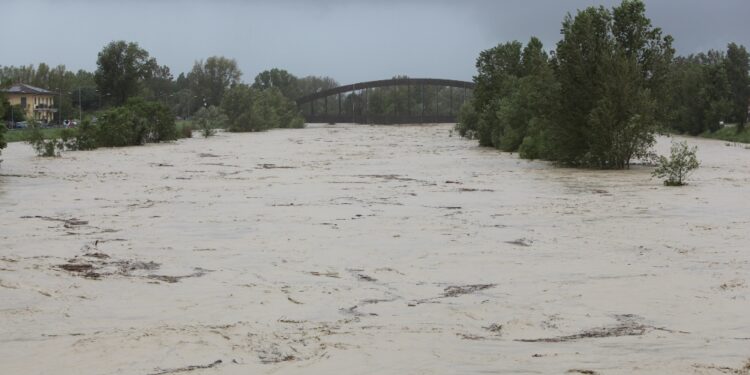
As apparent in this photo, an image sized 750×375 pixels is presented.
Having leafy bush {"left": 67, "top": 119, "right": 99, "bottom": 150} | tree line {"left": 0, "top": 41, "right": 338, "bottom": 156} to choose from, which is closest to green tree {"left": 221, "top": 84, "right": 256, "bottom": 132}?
tree line {"left": 0, "top": 41, "right": 338, "bottom": 156}

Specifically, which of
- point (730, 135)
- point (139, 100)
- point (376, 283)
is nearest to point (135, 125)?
point (139, 100)

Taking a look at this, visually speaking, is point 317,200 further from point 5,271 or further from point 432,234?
point 5,271

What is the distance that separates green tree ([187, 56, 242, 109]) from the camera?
159000 millimetres

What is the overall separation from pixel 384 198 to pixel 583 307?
12.4 m

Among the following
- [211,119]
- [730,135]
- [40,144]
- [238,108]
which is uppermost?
[238,108]

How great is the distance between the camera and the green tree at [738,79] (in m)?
70.2

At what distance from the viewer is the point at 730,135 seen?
66812 mm

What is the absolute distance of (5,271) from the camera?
429 inches

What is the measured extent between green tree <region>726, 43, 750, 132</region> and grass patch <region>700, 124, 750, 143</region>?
1.40 metres

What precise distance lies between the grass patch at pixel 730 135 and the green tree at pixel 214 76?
10408 cm

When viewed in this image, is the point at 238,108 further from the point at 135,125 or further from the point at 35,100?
the point at 135,125

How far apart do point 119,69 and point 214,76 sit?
190 ft

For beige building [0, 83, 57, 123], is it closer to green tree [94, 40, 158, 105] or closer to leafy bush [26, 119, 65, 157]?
green tree [94, 40, 158, 105]

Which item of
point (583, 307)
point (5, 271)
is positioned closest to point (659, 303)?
point (583, 307)
